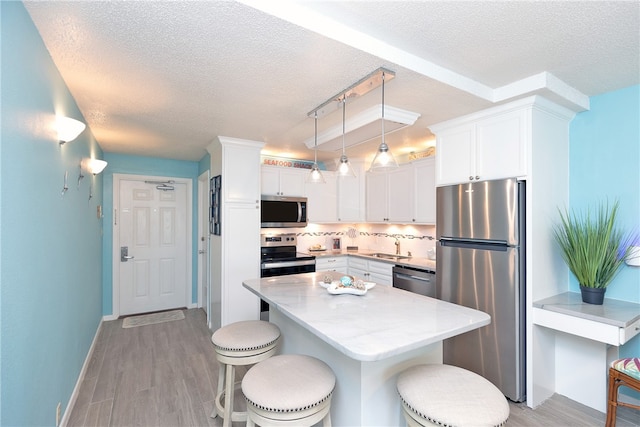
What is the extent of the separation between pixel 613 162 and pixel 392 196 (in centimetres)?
222

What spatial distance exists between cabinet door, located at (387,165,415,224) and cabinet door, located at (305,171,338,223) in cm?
88

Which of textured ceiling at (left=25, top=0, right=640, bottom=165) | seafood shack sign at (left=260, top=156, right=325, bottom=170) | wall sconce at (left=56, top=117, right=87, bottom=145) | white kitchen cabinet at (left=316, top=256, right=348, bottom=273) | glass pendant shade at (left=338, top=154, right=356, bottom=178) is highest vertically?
textured ceiling at (left=25, top=0, right=640, bottom=165)

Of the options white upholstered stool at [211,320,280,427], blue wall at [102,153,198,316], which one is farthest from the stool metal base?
blue wall at [102,153,198,316]

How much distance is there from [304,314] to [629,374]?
2.05 m

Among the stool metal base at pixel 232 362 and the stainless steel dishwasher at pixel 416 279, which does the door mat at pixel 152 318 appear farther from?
the stainless steel dishwasher at pixel 416 279

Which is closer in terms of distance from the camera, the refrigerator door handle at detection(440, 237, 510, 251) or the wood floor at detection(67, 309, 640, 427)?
the wood floor at detection(67, 309, 640, 427)

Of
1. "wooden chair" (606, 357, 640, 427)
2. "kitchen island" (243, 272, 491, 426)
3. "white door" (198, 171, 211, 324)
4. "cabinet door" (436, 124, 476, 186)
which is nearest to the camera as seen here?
"kitchen island" (243, 272, 491, 426)

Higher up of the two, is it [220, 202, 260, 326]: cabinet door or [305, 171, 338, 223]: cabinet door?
[305, 171, 338, 223]: cabinet door

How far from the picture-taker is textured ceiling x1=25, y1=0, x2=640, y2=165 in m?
1.46

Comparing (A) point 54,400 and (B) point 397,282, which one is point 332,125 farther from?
(A) point 54,400

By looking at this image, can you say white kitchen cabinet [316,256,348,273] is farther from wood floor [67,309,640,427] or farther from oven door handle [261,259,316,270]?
wood floor [67,309,640,427]

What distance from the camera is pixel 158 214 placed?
15.4 feet

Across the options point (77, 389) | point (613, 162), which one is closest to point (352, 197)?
point (613, 162)

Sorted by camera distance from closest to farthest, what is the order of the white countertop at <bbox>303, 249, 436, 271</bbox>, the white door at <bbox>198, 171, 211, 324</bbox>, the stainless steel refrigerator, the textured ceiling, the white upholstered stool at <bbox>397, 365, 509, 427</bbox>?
the white upholstered stool at <bbox>397, 365, 509, 427</bbox>
the textured ceiling
the stainless steel refrigerator
the white countertop at <bbox>303, 249, 436, 271</bbox>
the white door at <bbox>198, 171, 211, 324</bbox>
